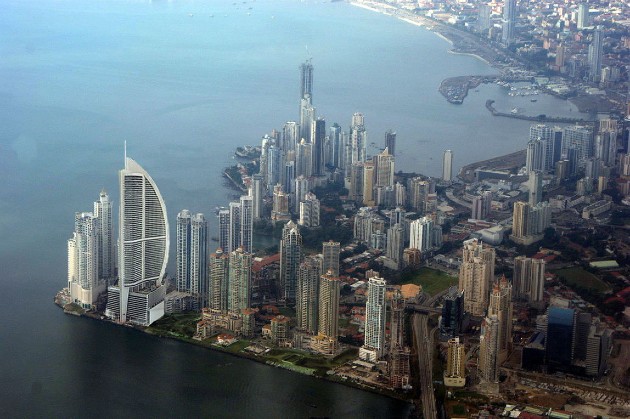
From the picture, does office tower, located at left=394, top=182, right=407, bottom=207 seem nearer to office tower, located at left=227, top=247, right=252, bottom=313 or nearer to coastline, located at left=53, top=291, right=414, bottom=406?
office tower, located at left=227, top=247, right=252, bottom=313

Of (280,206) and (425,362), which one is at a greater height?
(280,206)

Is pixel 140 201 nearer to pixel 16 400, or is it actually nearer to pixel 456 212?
pixel 16 400

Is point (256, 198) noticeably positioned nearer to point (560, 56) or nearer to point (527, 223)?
point (527, 223)

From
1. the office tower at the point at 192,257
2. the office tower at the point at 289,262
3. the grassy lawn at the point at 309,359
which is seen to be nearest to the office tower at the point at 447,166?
the office tower at the point at 289,262

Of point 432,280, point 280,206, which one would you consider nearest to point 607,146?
point 280,206

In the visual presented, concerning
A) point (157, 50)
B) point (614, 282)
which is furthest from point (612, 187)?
point (157, 50)

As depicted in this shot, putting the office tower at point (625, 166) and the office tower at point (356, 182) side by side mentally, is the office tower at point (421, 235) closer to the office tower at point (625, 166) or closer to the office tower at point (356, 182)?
the office tower at point (356, 182)
